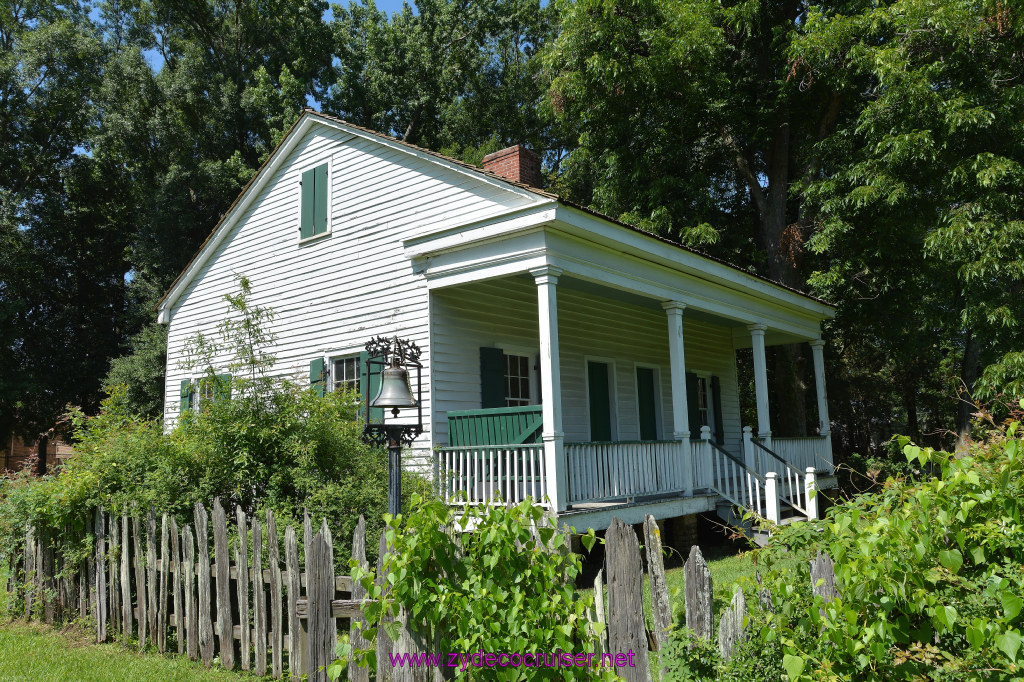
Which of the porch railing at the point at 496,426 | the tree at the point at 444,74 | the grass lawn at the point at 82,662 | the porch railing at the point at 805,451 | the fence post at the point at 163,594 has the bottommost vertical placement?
the grass lawn at the point at 82,662

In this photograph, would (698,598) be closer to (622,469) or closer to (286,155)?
(622,469)

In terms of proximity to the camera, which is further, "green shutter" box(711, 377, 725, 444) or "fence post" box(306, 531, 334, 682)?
"green shutter" box(711, 377, 725, 444)

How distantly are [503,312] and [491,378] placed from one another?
1.23 meters

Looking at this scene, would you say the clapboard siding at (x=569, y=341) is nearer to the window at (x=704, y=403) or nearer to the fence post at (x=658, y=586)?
the window at (x=704, y=403)

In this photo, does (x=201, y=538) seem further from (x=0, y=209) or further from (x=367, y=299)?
(x=0, y=209)

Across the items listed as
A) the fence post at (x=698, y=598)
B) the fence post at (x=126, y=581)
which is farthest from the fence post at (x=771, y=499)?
the fence post at (x=126, y=581)

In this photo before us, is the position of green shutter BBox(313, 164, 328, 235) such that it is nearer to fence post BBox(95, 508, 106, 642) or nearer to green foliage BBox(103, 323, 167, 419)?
fence post BBox(95, 508, 106, 642)

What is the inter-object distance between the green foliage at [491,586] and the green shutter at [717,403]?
1442 centimetres

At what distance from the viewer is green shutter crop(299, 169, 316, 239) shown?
43.7ft

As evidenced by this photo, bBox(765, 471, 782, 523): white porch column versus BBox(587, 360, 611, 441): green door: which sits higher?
BBox(587, 360, 611, 441): green door

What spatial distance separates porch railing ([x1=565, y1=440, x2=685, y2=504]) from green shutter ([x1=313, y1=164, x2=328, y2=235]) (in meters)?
6.55

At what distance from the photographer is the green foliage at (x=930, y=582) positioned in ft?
9.12

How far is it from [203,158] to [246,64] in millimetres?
5224

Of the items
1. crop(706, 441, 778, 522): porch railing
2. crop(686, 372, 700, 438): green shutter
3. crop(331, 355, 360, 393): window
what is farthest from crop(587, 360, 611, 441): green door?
crop(331, 355, 360, 393): window
